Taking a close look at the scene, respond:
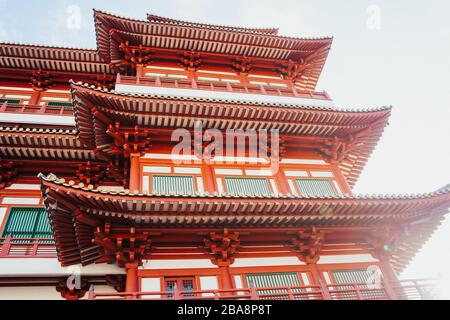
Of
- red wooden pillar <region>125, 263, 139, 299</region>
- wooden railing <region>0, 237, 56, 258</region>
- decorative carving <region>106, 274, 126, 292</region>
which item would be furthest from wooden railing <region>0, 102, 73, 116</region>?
red wooden pillar <region>125, 263, 139, 299</region>

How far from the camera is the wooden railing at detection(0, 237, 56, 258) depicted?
1195 cm

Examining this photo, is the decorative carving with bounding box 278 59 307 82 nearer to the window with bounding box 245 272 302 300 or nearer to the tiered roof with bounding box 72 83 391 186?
the tiered roof with bounding box 72 83 391 186

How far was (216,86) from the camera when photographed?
1791 cm

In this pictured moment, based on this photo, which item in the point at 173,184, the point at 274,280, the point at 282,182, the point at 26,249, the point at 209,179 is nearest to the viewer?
the point at 274,280

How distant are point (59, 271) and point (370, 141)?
13005 mm

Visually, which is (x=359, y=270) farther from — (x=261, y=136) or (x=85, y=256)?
(x=85, y=256)

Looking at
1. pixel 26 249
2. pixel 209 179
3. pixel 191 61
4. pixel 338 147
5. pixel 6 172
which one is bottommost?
pixel 26 249

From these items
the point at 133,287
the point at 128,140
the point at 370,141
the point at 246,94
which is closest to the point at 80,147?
the point at 128,140

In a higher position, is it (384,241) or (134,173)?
(134,173)

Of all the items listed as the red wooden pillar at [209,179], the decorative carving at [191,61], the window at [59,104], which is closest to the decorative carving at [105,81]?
the window at [59,104]

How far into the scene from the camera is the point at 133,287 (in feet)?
35.6

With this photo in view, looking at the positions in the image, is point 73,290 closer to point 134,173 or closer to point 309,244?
point 134,173

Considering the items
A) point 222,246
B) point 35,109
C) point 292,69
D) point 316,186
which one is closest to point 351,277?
point 316,186

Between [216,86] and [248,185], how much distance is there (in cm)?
549
